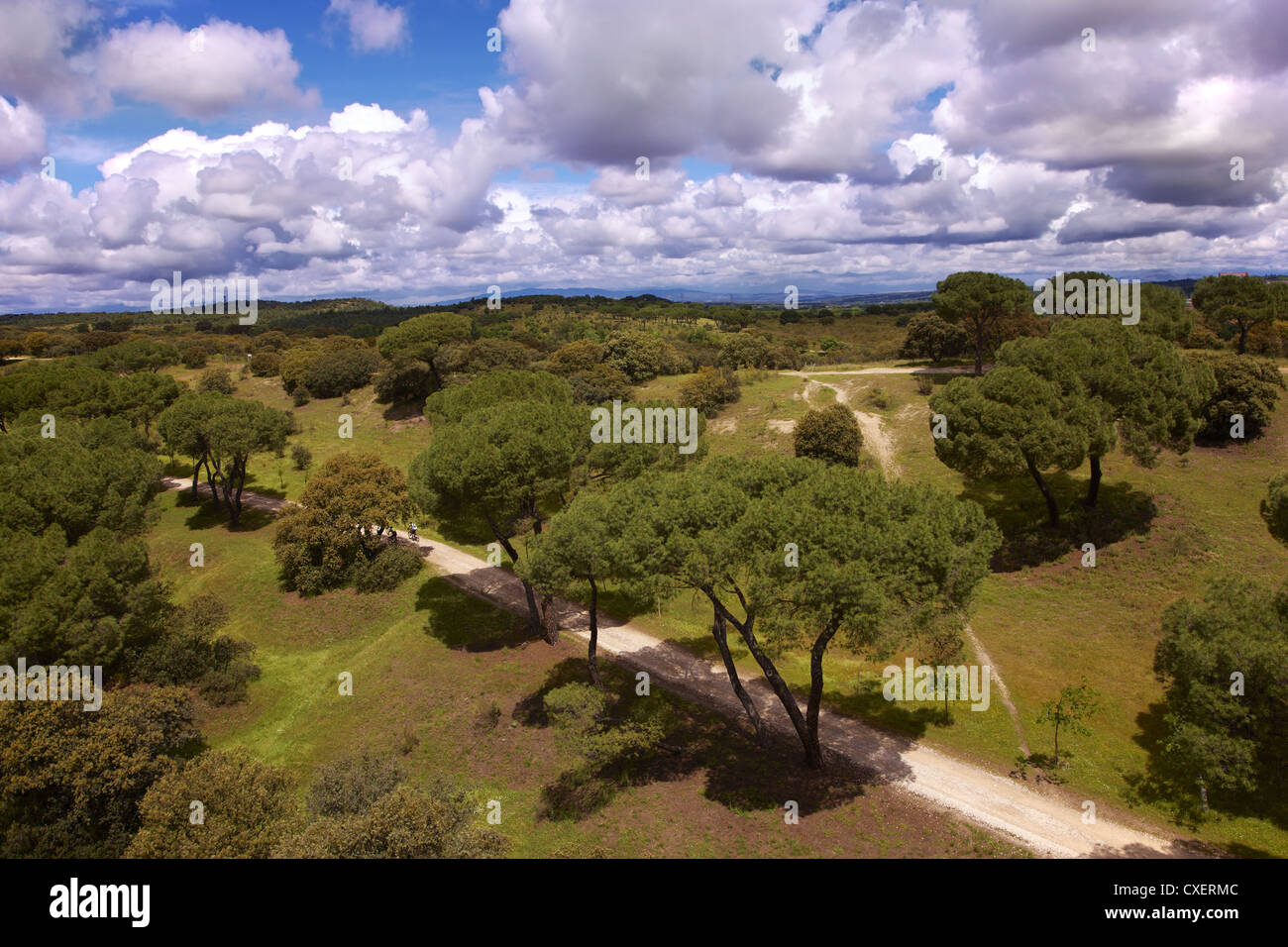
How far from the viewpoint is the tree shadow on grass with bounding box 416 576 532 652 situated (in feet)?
101

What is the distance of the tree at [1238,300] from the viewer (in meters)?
49.2

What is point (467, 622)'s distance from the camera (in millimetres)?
32531

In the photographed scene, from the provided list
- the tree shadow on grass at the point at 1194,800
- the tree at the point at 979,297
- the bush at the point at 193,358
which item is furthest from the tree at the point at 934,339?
the bush at the point at 193,358

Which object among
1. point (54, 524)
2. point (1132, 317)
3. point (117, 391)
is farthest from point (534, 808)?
point (117, 391)

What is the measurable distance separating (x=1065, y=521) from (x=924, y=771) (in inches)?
857

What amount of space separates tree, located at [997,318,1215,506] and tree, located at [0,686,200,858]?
40993 millimetres

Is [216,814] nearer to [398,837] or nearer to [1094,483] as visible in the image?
[398,837]

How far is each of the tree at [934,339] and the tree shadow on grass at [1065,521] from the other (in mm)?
33247

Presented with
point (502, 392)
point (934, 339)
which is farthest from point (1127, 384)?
point (934, 339)

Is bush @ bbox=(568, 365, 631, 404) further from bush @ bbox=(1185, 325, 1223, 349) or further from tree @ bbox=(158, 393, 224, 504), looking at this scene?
bush @ bbox=(1185, 325, 1223, 349)

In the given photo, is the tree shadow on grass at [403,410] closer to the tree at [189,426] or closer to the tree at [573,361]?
the tree at [573,361]
